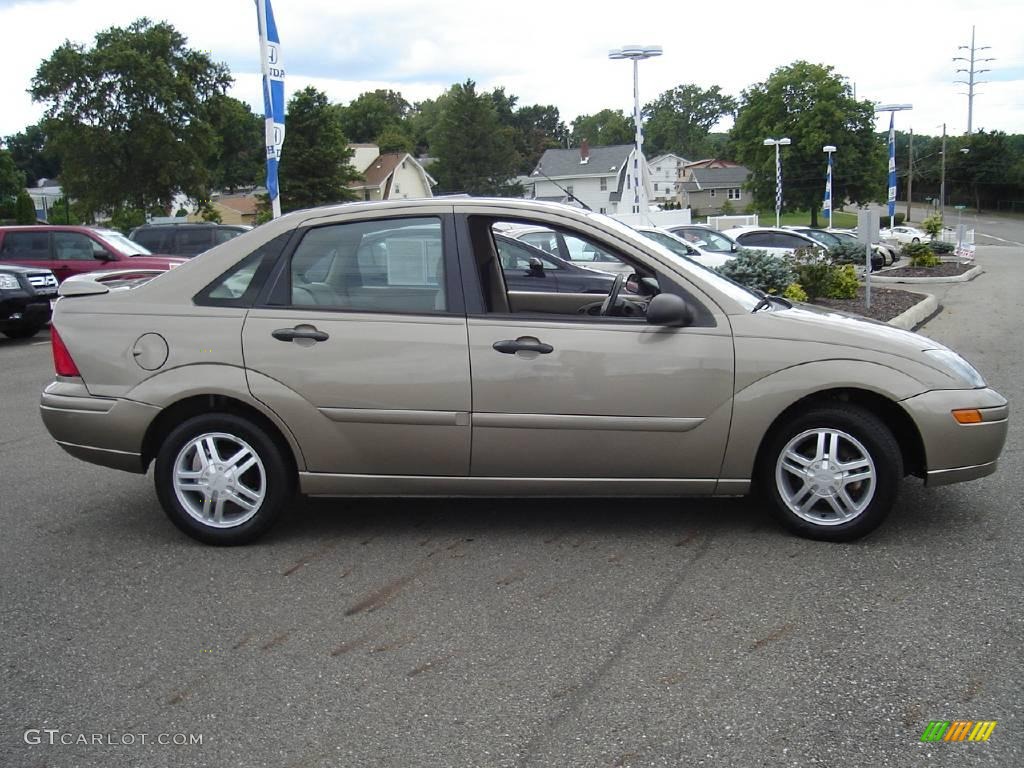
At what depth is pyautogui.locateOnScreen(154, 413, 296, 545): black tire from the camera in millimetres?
4844

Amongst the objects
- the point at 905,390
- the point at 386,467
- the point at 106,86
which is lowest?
the point at 386,467

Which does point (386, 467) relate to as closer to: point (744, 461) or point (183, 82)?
point (744, 461)

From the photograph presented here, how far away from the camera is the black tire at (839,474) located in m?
4.69

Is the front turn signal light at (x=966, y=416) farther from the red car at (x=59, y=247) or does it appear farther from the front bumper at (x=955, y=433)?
the red car at (x=59, y=247)

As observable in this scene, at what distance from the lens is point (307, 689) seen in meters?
3.49

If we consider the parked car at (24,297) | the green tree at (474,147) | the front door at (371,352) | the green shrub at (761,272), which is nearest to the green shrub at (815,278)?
the green shrub at (761,272)

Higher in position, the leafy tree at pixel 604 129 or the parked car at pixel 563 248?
the leafy tree at pixel 604 129

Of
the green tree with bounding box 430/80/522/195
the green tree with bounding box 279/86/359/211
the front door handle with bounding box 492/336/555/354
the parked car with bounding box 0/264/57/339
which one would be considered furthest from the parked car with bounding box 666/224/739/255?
the green tree with bounding box 430/80/522/195

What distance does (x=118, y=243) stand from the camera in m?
17.0

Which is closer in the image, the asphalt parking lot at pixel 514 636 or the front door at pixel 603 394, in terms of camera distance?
the asphalt parking lot at pixel 514 636

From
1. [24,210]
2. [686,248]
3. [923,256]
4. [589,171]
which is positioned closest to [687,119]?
[589,171]

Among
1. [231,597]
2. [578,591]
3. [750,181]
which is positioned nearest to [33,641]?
[231,597]

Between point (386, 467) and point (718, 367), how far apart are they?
1.69 metres

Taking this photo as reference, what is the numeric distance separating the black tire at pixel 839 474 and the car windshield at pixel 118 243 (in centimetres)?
1440
